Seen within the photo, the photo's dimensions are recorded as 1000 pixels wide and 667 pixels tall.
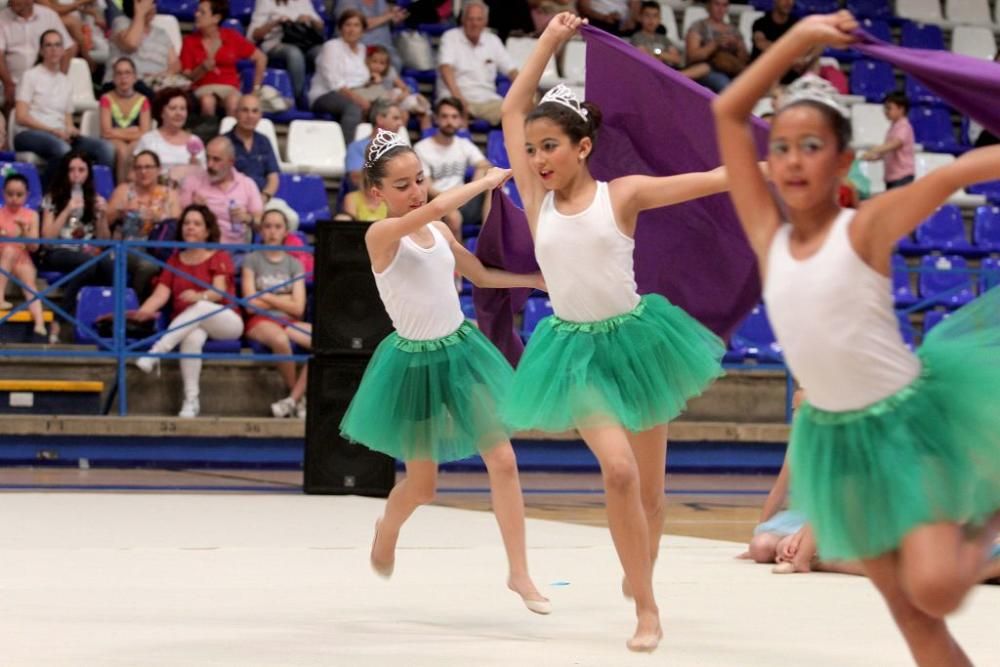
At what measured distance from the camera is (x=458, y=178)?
36.3 ft

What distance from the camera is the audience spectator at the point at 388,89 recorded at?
11695 mm

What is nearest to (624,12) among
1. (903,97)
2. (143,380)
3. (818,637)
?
(903,97)

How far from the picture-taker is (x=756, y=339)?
A: 37.9 feet

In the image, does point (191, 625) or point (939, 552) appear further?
point (191, 625)

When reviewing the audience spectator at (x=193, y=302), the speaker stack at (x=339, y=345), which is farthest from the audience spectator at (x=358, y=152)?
the speaker stack at (x=339, y=345)

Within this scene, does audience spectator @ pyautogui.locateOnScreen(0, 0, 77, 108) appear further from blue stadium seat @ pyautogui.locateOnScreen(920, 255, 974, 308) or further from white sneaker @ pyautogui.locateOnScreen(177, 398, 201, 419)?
blue stadium seat @ pyautogui.locateOnScreen(920, 255, 974, 308)

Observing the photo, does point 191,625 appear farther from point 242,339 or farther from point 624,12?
point 624,12

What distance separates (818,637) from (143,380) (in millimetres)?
6382

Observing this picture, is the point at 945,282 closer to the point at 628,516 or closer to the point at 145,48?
the point at 145,48

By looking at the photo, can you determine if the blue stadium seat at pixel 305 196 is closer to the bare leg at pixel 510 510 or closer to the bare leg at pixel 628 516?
the bare leg at pixel 510 510

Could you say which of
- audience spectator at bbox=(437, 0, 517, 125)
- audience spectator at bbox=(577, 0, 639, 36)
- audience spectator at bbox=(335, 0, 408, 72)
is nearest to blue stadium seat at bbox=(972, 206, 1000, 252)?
audience spectator at bbox=(577, 0, 639, 36)

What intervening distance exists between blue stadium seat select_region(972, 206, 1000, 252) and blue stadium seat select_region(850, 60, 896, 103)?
5.50 feet

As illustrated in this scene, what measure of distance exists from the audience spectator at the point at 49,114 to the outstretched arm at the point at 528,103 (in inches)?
249

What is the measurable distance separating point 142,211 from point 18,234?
0.77 m
